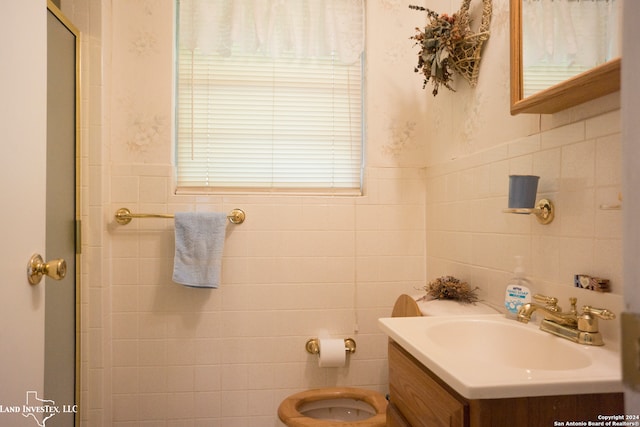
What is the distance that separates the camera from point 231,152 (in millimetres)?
1795

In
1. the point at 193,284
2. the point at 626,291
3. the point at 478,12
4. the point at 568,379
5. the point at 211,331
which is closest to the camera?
the point at 626,291

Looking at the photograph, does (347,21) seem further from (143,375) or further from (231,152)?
(143,375)

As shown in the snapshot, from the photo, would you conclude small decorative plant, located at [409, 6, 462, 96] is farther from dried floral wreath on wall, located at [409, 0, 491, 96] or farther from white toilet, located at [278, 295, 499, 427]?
white toilet, located at [278, 295, 499, 427]

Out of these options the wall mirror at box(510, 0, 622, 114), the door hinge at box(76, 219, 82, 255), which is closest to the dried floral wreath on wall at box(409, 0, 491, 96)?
the wall mirror at box(510, 0, 622, 114)

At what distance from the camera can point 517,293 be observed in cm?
106

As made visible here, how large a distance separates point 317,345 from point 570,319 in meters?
1.11

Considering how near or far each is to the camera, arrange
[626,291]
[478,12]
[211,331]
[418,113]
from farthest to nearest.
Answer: [418,113]
[211,331]
[478,12]
[626,291]

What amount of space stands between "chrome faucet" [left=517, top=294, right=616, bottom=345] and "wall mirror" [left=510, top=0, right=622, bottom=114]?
0.48 m

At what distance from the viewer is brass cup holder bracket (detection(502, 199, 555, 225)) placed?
101cm

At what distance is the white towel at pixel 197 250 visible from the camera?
162 centimetres

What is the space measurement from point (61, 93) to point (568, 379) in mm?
1782

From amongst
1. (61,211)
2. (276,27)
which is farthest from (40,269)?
(276,27)

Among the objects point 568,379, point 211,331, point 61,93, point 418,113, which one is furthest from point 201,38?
point 568,379

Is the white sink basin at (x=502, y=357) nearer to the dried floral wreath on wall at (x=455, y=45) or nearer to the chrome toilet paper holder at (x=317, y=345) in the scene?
the chrome toilet paper holder at (x=317, y=345)
